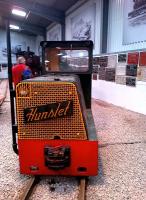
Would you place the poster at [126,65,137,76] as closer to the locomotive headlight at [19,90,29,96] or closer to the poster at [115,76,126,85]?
the poster at [115,76,126,85]

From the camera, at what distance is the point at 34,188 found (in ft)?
8.99

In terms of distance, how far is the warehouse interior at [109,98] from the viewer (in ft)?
9.11

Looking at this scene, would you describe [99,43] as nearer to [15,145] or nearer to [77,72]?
[77,72]

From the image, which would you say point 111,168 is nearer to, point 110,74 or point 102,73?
point 110,74

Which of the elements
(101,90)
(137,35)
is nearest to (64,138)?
(137,35)

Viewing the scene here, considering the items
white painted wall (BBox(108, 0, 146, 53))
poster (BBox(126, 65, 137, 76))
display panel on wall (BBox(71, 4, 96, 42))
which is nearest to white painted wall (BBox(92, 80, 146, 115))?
poster (BBox(126, 65, 137, 76))

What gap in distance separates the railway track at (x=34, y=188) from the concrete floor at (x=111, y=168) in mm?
72

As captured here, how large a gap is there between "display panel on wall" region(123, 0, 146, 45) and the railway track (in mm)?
4769

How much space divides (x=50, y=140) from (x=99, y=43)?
6.87 m

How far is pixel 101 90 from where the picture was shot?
872 centimetres

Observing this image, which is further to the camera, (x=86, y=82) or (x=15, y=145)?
(x=86, y=82)

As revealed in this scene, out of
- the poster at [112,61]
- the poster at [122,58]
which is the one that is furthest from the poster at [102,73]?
the poster at [122,58]

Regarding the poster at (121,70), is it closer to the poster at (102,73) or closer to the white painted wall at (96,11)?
the poster at (102,73)

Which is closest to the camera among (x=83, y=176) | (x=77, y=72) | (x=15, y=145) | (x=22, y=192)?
(x=22, y=192)
